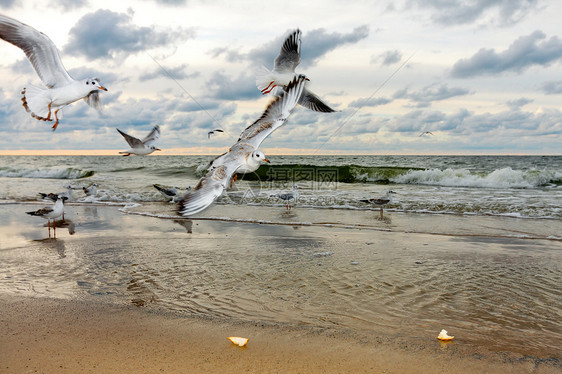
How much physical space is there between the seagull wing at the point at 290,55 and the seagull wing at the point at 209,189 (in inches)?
94.0

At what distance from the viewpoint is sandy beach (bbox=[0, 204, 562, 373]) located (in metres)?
3.68

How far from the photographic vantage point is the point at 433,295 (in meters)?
5.38

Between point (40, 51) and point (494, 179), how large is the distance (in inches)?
975

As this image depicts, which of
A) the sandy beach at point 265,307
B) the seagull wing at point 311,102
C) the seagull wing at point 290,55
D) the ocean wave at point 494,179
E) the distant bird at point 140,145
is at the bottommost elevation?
the sandy beach at point 265,307

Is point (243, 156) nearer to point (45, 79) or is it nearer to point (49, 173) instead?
point (45, 79)

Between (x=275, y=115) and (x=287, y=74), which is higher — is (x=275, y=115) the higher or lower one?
the lower one

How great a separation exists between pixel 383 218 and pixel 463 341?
28.1 feet

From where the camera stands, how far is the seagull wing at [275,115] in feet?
22.0

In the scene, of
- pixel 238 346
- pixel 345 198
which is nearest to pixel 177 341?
pixel 238 346

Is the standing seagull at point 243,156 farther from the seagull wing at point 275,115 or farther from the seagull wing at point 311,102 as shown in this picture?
the seagull wing at point 311,102

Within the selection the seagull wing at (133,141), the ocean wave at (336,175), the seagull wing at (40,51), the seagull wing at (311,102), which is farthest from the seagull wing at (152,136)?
the ocean wave at (336,175)

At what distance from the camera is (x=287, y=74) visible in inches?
290

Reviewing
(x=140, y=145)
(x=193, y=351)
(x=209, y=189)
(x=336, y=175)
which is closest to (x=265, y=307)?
(x=193, y=351)

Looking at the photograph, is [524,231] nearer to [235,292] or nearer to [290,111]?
[290,111]
